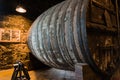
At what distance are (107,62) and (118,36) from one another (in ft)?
1.59

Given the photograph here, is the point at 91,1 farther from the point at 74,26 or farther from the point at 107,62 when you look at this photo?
the point at 107,62

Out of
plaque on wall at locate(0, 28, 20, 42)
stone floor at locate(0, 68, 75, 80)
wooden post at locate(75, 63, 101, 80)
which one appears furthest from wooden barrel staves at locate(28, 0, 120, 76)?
plaque on wall at locate(0, 28, 20, 42)

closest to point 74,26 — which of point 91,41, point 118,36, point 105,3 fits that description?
point 91,41

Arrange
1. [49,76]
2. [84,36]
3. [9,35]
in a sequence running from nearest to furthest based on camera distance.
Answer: [84,36] < [49,76] < [9,35]

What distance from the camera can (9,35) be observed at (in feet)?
13.2

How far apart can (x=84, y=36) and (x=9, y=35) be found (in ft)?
9.96

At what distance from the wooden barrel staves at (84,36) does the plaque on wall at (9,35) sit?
1.95 metres

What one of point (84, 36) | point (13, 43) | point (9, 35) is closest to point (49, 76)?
point (13, 43)

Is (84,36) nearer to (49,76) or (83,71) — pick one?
(83,71)

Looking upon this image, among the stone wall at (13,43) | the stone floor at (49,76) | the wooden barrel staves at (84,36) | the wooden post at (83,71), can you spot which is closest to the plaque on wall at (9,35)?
the stone wall at (13,43)

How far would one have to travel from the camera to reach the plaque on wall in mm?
3870

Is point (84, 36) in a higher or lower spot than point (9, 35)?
lower

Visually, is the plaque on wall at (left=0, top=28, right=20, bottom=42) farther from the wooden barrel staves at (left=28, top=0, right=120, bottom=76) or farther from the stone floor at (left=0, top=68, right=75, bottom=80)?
the wooden barrel staves at (left=28, top=0, right=120, bottom=76)

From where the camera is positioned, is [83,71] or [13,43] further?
[13,43]
